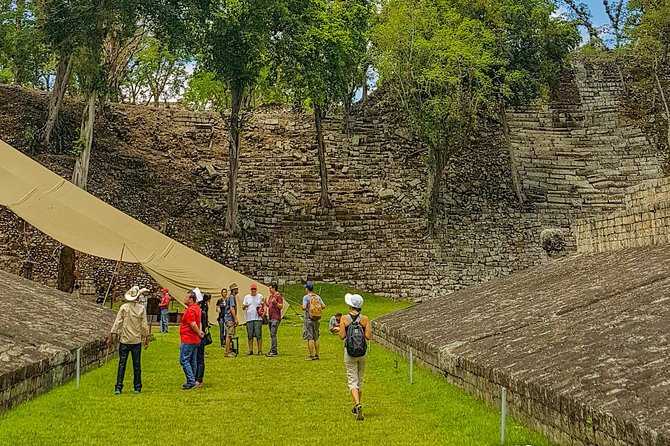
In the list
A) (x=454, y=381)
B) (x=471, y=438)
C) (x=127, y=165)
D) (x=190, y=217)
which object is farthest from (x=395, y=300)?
(x=471, y=438)

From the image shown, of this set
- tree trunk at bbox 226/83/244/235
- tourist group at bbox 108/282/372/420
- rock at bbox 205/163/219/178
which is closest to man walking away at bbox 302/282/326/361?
tourist group at bbox 108/282/372/420

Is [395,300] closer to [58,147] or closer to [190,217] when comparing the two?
[190,217]

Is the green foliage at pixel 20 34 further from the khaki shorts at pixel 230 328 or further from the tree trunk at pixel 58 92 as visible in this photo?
the khaki shorts at pixel 230 328

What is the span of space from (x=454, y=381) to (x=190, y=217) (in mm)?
21039

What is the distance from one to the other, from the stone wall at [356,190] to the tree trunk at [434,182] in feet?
1.73

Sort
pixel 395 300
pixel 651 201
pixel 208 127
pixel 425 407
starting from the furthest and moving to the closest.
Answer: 1. pixel 208 127
2. pixel 395 300
3. pixel 651 201
4. pixel 425 407

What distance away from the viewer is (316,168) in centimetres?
3234

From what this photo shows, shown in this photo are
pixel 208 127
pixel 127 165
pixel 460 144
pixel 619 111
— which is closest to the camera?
pixel 460 144

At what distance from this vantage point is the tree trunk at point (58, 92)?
2476 cm

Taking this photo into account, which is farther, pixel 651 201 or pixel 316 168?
pixel 316 168

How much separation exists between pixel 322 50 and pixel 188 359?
20616 millimetres

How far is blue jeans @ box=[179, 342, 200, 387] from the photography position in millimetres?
9688

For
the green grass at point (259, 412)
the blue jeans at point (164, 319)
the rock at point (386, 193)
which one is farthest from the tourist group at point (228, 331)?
the rock at point (386, 193)

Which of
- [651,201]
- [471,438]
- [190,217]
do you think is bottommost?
[471,438]
